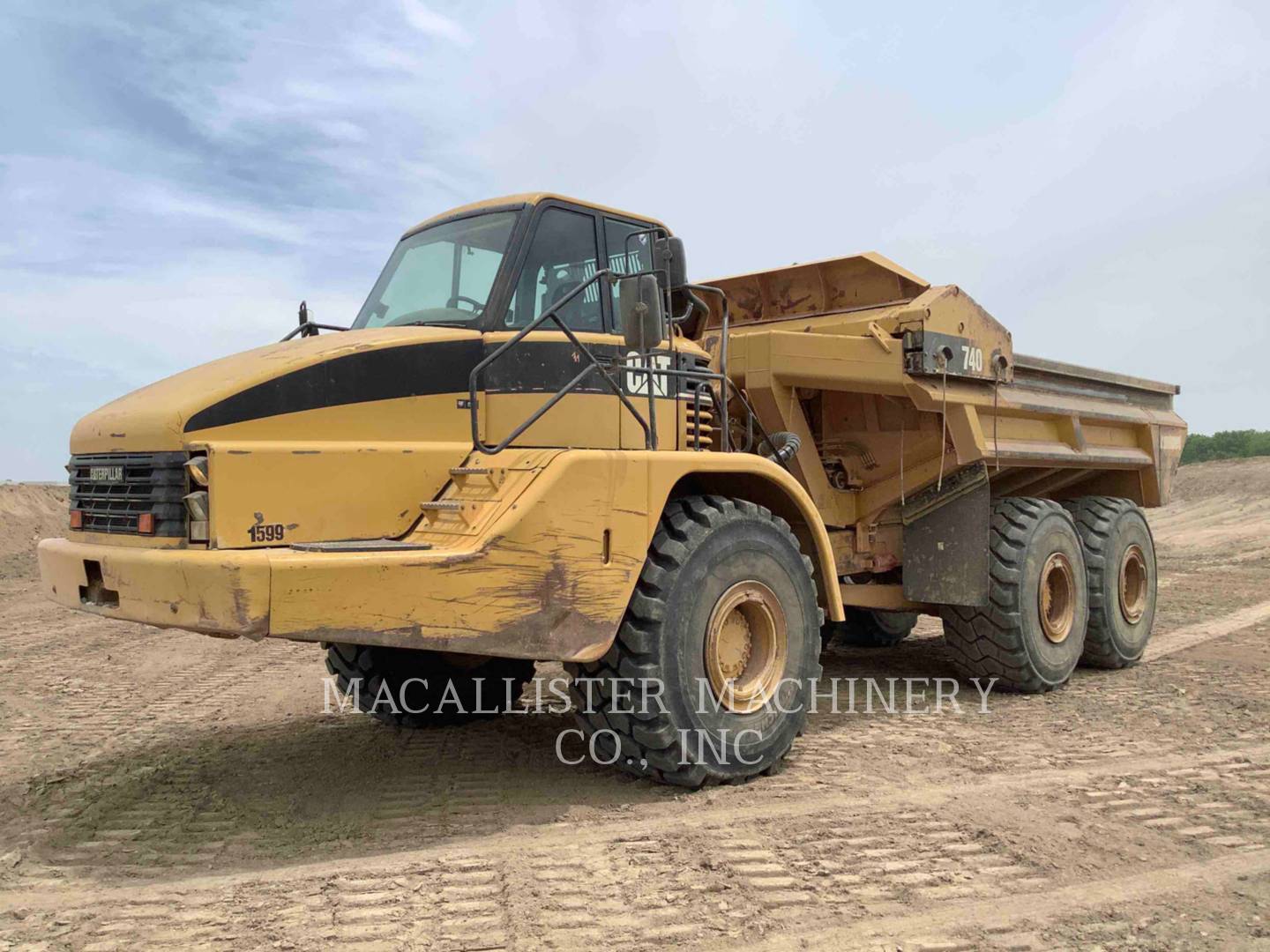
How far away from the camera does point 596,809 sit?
162 inches

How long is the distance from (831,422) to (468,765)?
322cm

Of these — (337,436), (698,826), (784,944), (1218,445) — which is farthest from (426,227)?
(1218,445)

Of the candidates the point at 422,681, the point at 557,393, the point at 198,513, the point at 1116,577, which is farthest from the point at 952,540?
the point at 198,513

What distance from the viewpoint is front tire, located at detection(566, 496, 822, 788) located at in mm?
4160

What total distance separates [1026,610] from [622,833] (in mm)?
3804

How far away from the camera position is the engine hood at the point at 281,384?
11.9 ft

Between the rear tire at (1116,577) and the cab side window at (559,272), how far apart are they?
4.82 m

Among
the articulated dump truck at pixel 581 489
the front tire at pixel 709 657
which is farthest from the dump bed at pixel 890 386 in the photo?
the front tire at pixel 709 657

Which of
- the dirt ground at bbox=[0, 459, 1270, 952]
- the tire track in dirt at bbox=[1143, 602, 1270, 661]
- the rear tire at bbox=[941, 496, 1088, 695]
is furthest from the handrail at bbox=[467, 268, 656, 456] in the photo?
the tire track in dirt at bbox=[1143, 602, 1270, 661]

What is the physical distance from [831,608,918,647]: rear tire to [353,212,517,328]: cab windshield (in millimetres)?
5161

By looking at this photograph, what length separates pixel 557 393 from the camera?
174 inches

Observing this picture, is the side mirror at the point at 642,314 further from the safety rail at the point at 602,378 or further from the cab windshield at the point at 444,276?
the cab windshield at the point at 444,276

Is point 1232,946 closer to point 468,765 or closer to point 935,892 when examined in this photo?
point 935,892

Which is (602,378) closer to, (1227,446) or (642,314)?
(642,314)
